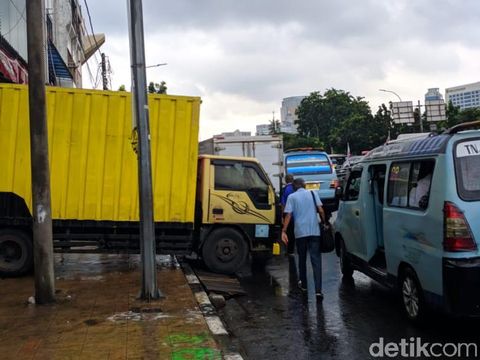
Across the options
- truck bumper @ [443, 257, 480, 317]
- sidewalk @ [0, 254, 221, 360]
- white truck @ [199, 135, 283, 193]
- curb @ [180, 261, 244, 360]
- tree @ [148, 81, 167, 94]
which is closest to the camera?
truck bumper @ [443, 257, 480, 317]

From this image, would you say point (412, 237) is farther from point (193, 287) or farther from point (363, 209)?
point (193, 287)

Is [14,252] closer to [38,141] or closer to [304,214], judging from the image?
[38,141]

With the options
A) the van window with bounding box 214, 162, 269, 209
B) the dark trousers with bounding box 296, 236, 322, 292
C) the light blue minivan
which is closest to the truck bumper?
the light blue minivan

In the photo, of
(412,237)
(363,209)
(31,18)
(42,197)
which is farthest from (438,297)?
(31,18)

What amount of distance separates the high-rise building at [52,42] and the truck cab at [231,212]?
526 centimetres

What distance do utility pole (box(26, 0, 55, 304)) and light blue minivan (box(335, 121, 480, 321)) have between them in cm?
404

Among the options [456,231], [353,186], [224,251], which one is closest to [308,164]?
[224,251]

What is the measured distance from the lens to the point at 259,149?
1488cm

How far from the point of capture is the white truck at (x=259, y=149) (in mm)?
14781

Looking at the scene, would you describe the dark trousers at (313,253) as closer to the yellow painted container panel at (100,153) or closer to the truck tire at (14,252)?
the yellow painted container panel at (100,153)

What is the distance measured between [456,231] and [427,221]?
1.42ft

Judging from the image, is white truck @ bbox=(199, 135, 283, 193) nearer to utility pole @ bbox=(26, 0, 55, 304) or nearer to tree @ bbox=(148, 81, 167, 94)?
utility pole @ bbox=(26, 0, 55, 304)

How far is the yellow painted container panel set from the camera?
8.30 m
